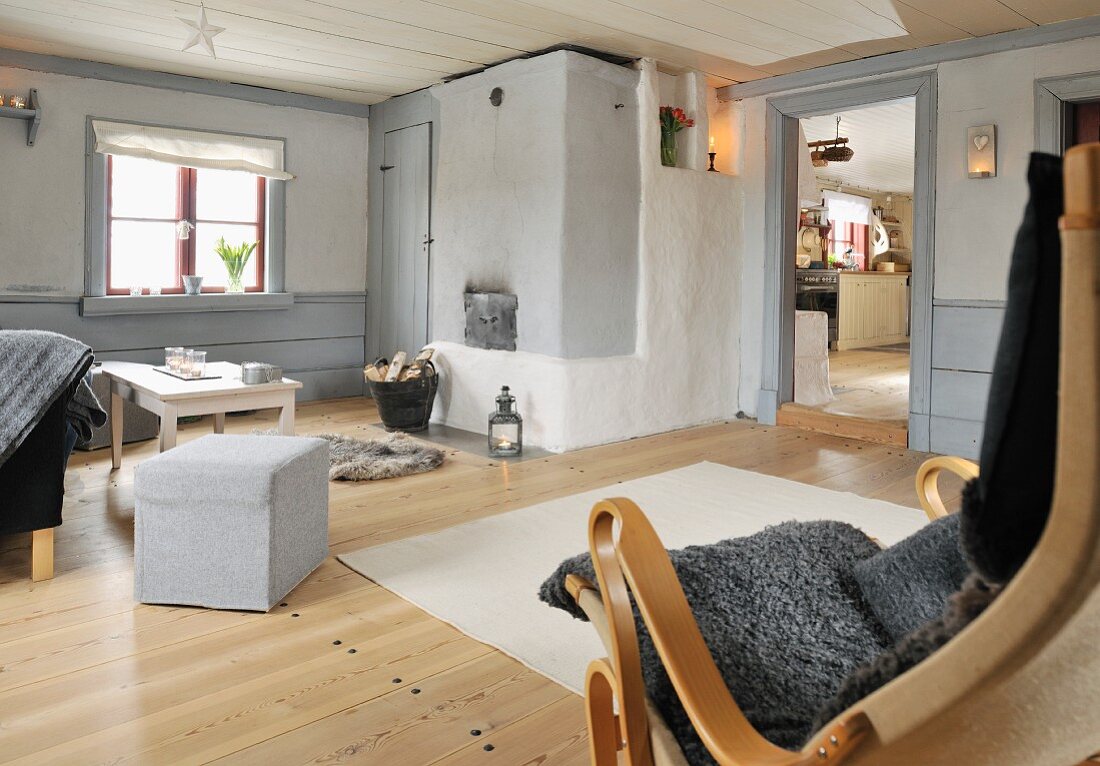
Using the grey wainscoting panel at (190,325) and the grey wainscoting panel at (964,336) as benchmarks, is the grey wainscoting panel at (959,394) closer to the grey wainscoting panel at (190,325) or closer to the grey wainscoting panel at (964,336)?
the grey wainscoting panel at (964,336)

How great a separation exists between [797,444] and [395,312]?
3.15m

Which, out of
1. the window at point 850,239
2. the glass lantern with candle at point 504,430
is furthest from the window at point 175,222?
the window at point 850,239

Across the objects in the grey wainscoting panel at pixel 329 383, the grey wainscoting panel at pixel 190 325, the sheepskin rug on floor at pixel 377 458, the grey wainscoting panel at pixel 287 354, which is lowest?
the sheepskin rug on floor at pixel 377 458

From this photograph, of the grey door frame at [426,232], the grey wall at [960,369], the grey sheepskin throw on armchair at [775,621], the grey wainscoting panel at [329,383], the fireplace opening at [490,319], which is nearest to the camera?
the grey sheepskin throw on armchair at [775,621]

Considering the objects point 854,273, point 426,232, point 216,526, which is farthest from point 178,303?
point 854,273

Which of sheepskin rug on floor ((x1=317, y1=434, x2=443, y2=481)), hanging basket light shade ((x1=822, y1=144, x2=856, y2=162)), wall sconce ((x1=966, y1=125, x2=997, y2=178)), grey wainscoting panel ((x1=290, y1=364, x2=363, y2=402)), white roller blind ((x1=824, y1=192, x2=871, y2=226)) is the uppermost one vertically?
white roller blind ((x1=824, y1=192, x2=871, y2=226))

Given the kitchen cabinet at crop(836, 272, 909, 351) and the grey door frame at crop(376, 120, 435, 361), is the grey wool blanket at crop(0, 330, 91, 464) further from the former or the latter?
the kitchen cabinet at crop(836, 272, 909, 351)

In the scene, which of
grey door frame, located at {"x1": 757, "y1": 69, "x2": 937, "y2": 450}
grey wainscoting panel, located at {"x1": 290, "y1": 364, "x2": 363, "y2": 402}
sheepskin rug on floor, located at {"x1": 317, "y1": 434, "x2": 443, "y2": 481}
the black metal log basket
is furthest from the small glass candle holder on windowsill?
grey door frame, located at {"x1": 757, "y1": 69, "x2": 937, "y2": 450}

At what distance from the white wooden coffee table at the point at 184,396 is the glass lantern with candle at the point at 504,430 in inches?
46.6

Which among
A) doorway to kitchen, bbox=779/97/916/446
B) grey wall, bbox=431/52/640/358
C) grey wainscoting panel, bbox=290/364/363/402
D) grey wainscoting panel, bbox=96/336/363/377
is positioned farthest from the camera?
grey wainscoting panel, bbox=290/364/363/402

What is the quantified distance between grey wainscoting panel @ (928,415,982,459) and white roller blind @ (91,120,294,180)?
4.70 meters

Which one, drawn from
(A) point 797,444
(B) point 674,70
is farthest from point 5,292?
(A) point 797,444

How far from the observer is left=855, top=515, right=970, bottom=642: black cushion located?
1247 millimetres

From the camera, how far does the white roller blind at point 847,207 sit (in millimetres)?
11656
